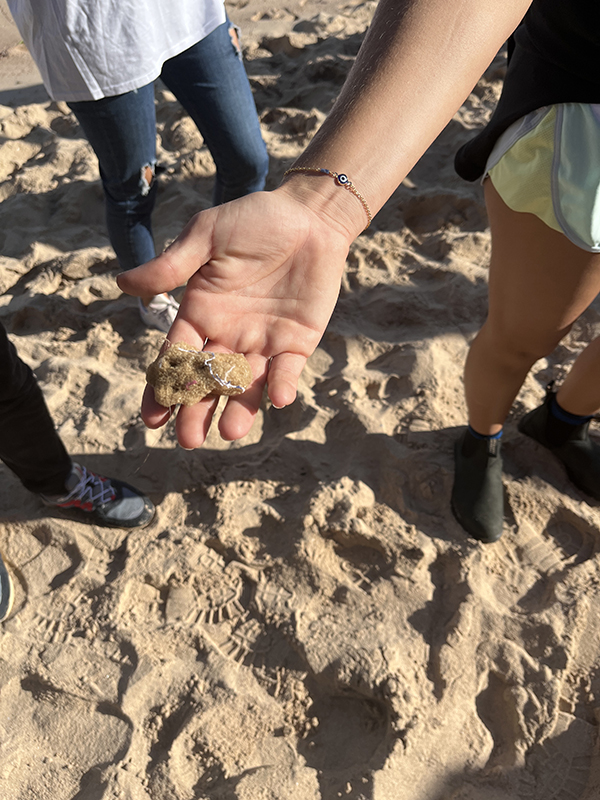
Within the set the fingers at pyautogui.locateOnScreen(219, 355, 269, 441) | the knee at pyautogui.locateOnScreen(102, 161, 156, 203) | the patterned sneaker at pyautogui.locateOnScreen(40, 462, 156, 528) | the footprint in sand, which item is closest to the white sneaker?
the knee at pyautogui.locateOnScreen(102, 161, 156, 203)

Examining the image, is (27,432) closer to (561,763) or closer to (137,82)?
(137,82)

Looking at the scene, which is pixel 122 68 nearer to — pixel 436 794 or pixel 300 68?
pixel 436 794

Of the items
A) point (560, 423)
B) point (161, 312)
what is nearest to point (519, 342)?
point (560, 423)

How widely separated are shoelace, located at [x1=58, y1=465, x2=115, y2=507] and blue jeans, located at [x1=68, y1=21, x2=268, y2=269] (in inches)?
39.7

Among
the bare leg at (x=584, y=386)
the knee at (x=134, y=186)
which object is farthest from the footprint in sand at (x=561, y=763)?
the knee at (x=134, y=186)

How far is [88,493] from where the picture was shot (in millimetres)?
2023

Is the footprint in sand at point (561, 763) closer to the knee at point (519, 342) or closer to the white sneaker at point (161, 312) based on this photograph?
the knee at point (519, 342)

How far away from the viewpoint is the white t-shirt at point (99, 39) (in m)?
1.76

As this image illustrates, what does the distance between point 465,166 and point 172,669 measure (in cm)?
164

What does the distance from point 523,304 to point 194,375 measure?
882 mm

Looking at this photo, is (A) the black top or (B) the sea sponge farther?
(B) the sea sponge

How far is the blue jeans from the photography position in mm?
2002

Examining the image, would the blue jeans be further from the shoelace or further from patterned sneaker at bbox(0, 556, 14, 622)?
patterned sneaker at bbox(0, 556, 14, 622)

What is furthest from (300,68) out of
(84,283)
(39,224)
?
(84,283)
